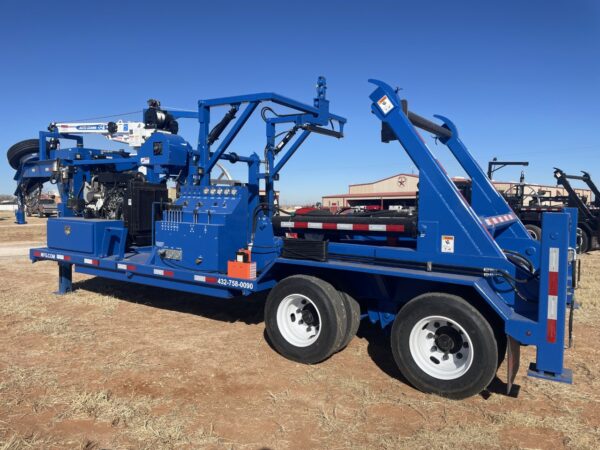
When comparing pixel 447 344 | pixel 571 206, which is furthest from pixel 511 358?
pixel 571 206

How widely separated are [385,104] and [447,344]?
2330mm

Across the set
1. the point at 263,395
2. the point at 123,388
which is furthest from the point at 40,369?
the point at 263,395

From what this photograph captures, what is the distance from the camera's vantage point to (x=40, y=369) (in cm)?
450

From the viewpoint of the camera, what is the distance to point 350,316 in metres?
4.71

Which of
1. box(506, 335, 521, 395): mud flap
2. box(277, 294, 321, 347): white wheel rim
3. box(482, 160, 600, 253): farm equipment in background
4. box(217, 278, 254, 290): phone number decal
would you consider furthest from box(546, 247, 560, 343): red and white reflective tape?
box(482, 160, 600, 253): farm equipment in background

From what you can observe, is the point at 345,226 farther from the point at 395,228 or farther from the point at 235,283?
the point at 235,283

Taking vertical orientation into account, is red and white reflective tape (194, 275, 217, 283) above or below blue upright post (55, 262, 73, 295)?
above

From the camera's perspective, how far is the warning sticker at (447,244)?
4203mm

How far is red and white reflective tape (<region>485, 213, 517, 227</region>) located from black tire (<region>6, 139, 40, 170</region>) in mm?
9075

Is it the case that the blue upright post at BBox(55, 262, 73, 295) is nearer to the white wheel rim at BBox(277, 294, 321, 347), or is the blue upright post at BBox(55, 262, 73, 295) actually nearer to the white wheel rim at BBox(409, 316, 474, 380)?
the white wheel rim at BBox(277, 294, 321, 347)

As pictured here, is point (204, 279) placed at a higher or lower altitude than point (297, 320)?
higher

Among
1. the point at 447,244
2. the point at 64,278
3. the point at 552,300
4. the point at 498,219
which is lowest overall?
the point at 64,278

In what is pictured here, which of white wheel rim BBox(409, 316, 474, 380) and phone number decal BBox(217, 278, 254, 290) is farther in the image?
phone number decal BBox(217, 278, 254, 290)

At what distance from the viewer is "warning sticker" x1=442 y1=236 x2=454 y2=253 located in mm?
4203
